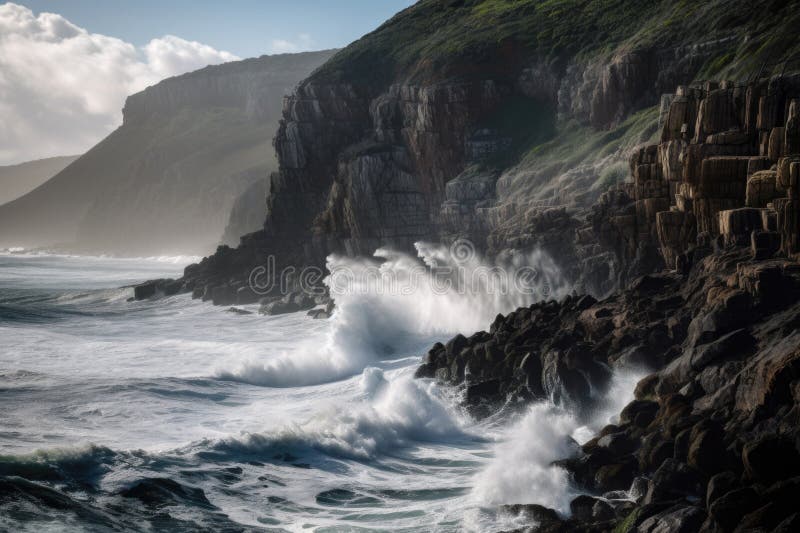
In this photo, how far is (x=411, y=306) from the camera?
2005 inches

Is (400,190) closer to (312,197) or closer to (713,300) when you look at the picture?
(312,197)

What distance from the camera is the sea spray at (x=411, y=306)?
39.1 m

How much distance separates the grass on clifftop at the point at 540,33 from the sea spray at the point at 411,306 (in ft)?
47.3

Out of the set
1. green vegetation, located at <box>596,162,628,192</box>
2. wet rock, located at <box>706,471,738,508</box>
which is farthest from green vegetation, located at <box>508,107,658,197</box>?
wet rock, located at <box>706,471,738,508</box>

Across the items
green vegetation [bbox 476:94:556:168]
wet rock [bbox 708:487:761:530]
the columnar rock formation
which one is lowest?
wet rock [bbox 708:487:761:530]

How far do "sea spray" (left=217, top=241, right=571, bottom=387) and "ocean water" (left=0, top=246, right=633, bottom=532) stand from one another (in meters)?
0.15

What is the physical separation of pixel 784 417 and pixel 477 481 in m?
7.74

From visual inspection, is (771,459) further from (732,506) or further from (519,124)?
(519,124)

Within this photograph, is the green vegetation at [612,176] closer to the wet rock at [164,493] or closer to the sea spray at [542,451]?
the sea spray at [542,451]

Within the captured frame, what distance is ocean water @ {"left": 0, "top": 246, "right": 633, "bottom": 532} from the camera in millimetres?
20963

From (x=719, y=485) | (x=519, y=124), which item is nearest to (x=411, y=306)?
(x=519, y=124)

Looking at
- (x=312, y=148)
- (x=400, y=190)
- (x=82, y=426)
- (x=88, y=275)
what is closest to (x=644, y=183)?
(x=82, y=426)

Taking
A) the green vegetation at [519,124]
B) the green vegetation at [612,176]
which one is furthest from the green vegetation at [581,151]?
the green vegetation at [519,124]

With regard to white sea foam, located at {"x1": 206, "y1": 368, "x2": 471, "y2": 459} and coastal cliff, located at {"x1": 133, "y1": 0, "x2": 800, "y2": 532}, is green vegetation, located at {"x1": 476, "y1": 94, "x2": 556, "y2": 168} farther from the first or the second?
white sea foam, located at {"x1": 206, "y1": 368, "x2": 471, "y2": 459}
